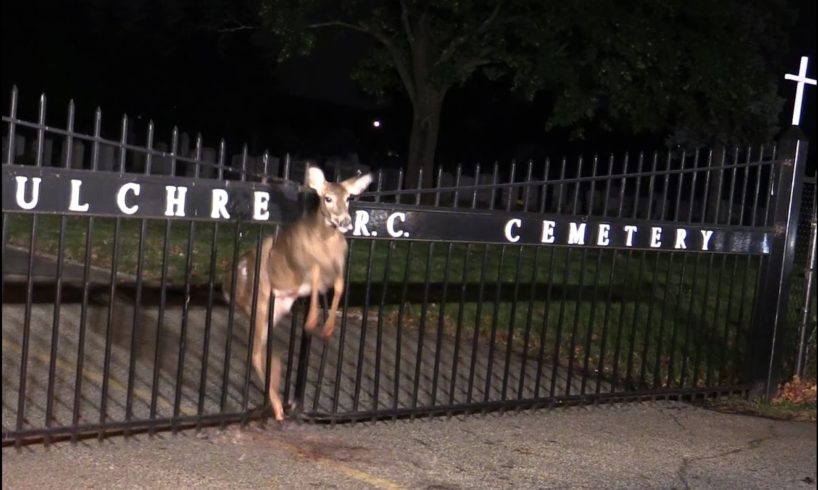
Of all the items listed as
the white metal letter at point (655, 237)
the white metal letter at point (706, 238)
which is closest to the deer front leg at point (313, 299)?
the white metal letter at point (655, 237)

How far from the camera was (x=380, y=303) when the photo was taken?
7941mm

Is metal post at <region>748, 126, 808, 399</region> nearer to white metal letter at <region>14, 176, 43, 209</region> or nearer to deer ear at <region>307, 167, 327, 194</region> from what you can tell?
deer ear at <region>307, 167, 327, 194</region>

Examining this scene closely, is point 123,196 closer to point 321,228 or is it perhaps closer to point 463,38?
point 321,228

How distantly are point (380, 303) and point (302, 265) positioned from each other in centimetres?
102

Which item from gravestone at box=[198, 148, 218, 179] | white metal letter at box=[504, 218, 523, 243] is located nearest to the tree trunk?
gravestone at box=[198, 148, 218, 179]

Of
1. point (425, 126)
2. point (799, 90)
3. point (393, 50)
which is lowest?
point (799, 90)

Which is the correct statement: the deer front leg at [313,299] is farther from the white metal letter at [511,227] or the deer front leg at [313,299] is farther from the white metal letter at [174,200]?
the white metal letter at [511,227]

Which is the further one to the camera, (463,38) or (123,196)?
(463,38)

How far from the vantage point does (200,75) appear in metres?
40.2

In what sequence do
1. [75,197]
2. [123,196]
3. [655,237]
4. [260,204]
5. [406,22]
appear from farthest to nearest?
[406,22] < [655,237] < [260,204] < [123,196] < [75,197]

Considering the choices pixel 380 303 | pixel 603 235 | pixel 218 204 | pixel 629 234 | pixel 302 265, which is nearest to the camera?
pixel 218 204

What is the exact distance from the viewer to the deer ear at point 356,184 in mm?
6766

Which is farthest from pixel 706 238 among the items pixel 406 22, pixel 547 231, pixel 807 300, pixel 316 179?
pixel 406 22

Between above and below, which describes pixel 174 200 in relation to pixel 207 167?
below
